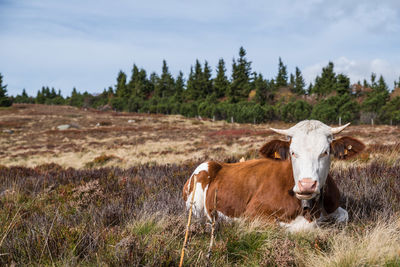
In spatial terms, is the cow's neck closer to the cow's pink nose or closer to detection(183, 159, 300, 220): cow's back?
detection(183, 159, 300, 220): cow's back

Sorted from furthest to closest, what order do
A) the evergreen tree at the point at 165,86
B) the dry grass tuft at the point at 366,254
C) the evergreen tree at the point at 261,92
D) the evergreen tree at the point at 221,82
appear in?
the evergreen tree at the point at 165,86 → the evergreen tree at the point at 221,82 → the evergreen tree at the point at 261,92 → the dry grass tuft at the point at 366,254

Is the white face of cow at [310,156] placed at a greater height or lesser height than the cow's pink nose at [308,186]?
greater

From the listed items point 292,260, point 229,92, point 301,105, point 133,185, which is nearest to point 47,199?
point 133,185

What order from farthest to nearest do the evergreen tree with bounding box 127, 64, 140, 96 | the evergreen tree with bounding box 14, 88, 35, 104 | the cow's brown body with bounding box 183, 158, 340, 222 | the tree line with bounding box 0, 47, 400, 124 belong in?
the evergreen tree with bounding box 14, 88, 35, 104 < the evergreen tree with bounding box 127, 64, 140, 96 < the tree line with bounding box 0, 47, 400, 124 < the cow's brown body with bounding box 183, 158, 340, 222

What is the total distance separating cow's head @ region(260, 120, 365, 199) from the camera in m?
2.67

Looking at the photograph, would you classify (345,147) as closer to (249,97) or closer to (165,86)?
(249,97)

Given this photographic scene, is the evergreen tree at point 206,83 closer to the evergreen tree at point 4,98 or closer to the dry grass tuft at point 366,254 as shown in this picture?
the evergreen tree at point 4,98

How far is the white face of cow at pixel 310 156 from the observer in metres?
2.65

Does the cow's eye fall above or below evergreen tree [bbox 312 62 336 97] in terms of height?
below

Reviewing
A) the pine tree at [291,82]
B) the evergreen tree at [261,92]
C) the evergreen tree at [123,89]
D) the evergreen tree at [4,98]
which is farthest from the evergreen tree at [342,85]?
the evergreen tree at [4,98]

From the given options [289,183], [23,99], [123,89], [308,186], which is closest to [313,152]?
[308,186]

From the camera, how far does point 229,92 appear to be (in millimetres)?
66000

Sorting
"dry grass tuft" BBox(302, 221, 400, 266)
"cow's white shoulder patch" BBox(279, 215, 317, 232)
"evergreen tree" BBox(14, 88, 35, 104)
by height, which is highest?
"evergreen tree" BBox(14, 88, 35, 104)

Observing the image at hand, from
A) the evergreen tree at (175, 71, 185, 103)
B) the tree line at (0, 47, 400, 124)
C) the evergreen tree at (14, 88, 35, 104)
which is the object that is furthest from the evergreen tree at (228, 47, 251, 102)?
the evergreen tree at (14, 88, 35, 104)
